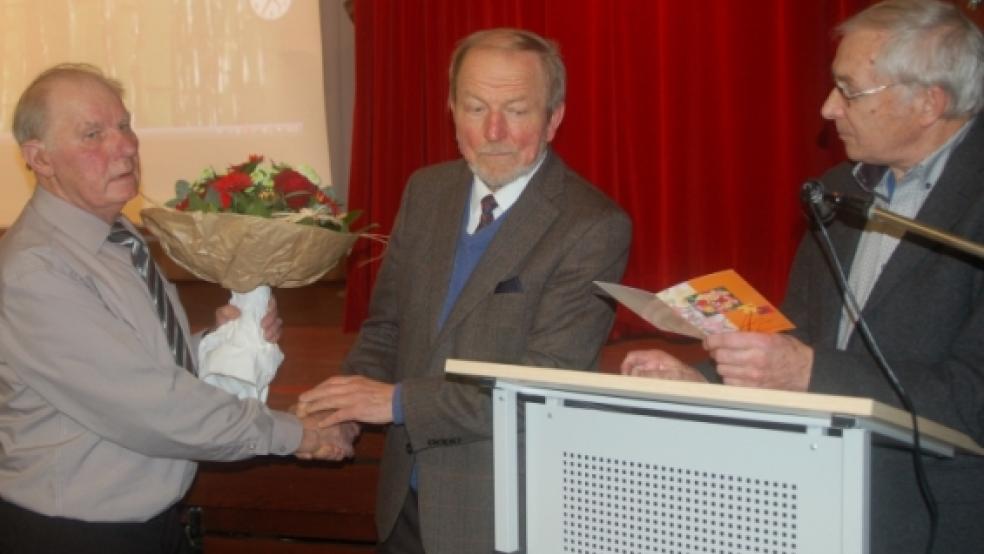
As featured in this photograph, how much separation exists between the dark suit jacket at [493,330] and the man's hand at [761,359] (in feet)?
1.53

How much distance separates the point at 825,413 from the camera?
1562 millimetres

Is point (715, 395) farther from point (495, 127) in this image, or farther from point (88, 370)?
point (88, 370)

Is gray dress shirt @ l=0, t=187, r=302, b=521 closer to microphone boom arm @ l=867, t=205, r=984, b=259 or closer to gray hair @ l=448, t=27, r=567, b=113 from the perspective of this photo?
gray hair @ l=448, t=27, r=567, b=113

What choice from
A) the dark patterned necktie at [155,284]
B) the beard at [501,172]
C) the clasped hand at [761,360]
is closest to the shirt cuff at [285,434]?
the dark patterned necktie at [155,284]

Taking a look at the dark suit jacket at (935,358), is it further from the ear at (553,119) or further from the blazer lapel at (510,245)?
the ear at (553,119)

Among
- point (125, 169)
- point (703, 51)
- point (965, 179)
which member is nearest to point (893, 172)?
point (965, 179)

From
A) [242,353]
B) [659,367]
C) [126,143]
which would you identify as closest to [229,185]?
[126,143]

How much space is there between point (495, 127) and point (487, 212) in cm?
20

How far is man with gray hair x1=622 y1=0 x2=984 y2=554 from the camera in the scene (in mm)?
1925

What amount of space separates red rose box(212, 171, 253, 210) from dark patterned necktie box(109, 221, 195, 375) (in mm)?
219

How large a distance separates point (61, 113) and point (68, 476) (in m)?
0.79

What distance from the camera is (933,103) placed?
211 centimetres

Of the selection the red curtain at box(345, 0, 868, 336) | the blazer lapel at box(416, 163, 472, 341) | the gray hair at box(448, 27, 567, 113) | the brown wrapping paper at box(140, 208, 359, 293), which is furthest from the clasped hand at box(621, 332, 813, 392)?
the red curtain at box(345, 0, 868, 336)

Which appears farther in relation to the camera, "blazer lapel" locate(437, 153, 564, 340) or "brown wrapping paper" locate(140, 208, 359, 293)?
"brown wrapping paper" locate(140, 208, 359, 293)
